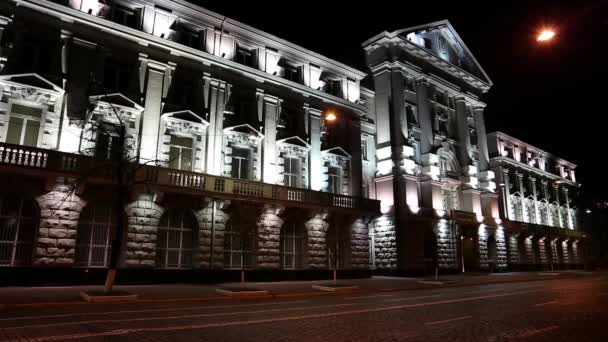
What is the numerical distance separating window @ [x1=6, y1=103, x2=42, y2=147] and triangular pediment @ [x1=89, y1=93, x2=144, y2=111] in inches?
117

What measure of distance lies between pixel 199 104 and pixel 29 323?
754 inches

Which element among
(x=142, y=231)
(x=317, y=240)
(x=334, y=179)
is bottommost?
(x=317, y=240)

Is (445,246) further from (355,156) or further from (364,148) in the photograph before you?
(355,156)

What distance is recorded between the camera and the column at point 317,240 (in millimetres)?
30047

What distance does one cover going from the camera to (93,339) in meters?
8.62

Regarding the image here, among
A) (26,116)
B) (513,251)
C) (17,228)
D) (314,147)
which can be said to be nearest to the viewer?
(17,228)

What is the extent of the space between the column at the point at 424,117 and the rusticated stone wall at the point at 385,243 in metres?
8.81

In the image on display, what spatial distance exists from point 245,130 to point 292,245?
8.87 m

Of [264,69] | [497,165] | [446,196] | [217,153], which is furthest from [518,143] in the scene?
[217,153]

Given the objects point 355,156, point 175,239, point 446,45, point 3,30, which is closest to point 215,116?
point 175,239

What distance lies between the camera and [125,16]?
26.7 meters

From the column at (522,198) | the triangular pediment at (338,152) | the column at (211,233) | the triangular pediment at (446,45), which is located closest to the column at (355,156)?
the triangular pediment at (338,152)

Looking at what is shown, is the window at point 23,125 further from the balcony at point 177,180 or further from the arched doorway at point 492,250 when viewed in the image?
the arched doorway at point 492,250

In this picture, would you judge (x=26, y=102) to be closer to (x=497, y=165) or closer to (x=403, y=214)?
(x=403, y=214)
